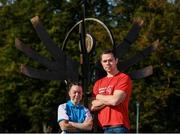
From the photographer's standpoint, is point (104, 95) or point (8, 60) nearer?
point (104, 95)

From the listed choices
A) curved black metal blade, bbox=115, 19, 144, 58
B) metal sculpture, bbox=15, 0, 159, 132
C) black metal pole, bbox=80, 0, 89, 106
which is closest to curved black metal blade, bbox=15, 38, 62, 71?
metal sculpture, bbox=15, 0, 159, 132

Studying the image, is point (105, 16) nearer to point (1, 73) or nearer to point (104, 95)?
point (1, 73)

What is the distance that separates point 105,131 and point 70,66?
38.2 feet

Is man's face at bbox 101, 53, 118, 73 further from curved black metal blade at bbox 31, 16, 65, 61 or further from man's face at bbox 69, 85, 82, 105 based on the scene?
curved black metal blade at bbox 31, 16, 65, 61

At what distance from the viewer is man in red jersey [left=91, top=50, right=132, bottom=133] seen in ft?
18.3

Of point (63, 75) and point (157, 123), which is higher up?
point (63, 75)

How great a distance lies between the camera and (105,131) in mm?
5605

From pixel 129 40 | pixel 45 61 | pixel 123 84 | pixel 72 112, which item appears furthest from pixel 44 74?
pixel 123 84

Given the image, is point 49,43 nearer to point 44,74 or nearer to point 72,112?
point 44,74

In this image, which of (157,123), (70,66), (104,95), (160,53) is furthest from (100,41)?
(104,95)

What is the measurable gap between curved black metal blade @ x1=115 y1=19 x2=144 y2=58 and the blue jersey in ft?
37.7

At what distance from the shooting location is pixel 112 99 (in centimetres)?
563

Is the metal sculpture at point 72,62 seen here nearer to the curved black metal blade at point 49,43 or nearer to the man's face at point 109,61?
the curved black metal blade at point 49,43

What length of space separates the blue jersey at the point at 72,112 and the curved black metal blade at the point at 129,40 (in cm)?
1149
